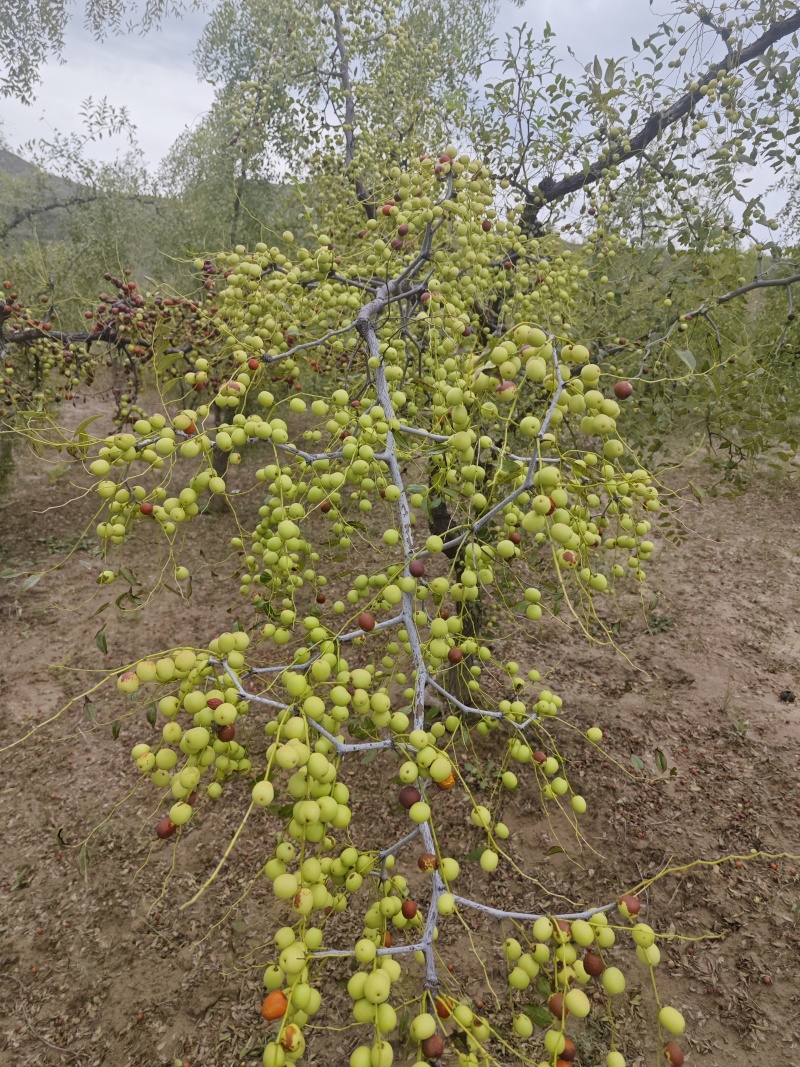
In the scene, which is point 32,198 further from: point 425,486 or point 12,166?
point 12,166

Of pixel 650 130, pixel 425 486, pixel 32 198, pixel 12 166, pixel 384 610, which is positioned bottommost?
pixel 384 610

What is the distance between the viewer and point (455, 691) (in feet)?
16.0

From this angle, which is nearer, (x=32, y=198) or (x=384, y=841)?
(x=384, y=841)

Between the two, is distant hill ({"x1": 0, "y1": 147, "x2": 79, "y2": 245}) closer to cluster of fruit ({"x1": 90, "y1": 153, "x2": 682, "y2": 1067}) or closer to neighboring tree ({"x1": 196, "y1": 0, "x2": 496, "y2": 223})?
neighboring tree ({"x1": 196, "y1": 0, "x2": 496, "y2": 223})

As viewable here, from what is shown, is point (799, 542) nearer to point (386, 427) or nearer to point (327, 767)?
point (386, 427)

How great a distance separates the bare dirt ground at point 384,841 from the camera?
3.21 metres

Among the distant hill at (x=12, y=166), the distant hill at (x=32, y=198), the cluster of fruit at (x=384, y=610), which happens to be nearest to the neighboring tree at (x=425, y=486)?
the cluster of fruit at (x=384, y=610)

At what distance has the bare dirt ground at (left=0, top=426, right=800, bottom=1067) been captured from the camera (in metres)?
3.21

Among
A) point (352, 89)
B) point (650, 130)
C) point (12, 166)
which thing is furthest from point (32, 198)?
point (12, 166)

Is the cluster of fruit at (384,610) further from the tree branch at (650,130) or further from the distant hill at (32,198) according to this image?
the distant hill at (32,198)

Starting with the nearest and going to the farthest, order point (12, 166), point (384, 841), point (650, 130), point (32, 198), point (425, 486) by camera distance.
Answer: point (425, 486), point (384, 841), point (650, 130), point (32, 198), point (12, 166)

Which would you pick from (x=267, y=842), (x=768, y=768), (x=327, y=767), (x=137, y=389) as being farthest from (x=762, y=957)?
(x=137, y=389)

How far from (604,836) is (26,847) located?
4.36 m

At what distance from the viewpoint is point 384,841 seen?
4258 millimetres
